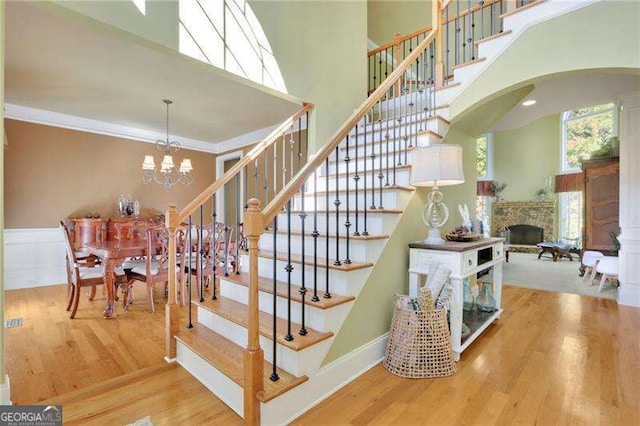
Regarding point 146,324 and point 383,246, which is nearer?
point 383,246

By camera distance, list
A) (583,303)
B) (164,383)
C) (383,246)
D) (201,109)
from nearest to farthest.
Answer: (164,383), (383,246), (583,303), (201,109)

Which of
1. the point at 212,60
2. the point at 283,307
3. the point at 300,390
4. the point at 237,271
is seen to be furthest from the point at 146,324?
the point at 212,60

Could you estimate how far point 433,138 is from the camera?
2768 mm

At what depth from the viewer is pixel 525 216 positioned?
10047mm

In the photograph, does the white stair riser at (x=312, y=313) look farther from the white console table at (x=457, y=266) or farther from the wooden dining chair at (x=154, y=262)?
the wooden dining chair at (x=154, y=262)

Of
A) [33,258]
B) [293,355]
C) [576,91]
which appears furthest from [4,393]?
[576,91]

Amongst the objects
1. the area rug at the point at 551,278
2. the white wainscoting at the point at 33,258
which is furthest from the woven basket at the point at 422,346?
the white wainscoting at the point at 33,258

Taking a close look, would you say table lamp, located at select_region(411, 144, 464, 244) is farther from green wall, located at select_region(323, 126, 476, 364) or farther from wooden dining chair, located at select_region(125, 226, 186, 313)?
wooden dining chair, located at select_region(125, 226, 186, 313)

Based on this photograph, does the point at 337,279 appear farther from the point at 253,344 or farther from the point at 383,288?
the point at 253,344

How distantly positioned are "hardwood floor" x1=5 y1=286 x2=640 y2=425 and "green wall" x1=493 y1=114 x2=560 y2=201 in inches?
346

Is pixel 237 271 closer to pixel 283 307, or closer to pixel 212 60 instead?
pixel 283 307

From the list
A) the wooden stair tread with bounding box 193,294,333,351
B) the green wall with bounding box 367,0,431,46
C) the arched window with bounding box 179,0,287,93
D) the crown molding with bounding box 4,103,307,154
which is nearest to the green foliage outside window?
the green wall with bounding box 367,0,431,46

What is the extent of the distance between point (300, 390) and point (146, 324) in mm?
1975

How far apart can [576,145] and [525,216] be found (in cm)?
263
